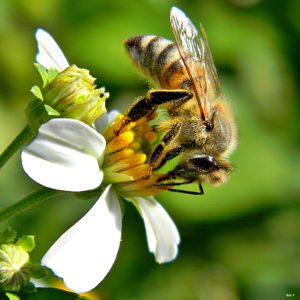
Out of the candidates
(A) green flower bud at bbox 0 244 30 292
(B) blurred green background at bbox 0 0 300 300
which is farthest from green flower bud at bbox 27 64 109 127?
(B) blurred green background at bbox 0 0 300 300

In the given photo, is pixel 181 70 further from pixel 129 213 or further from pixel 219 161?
pixel 129 213

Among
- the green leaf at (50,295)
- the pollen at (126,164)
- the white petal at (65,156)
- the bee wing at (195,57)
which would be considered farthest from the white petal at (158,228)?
the green leaf at (50,295)

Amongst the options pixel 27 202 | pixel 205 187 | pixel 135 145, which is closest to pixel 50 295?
pixel 27 202

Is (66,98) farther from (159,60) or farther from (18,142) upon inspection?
(159,60)

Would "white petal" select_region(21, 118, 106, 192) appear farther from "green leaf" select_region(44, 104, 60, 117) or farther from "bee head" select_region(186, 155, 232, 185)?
"bee head" select_region(186, 155, 232, 185)

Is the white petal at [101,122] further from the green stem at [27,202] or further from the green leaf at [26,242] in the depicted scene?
the green leaf at [26,242]

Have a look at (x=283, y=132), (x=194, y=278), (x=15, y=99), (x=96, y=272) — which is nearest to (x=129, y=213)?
(x=194, y=278)
